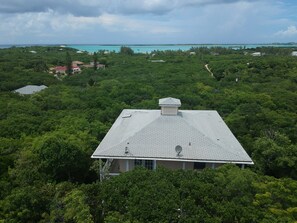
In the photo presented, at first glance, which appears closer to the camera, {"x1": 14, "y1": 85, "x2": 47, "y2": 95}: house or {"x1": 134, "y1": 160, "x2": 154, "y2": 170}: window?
{"x1": 134, "y1": 160, "x2": 154, "y2": 170}: window

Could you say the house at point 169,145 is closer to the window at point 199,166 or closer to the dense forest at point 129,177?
the window at point 199,166

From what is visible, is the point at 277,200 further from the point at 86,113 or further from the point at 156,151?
the point at 86,113

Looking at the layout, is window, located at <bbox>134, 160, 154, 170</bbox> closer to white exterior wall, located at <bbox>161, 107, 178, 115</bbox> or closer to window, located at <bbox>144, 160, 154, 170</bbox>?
window, located at <bbox>144, 160, 154, 170</bbox>

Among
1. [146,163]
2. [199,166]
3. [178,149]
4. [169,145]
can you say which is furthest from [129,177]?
[199,166]

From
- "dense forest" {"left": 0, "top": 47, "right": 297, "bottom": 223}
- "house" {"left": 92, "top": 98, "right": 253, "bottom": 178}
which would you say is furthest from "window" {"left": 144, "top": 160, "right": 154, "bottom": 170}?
"dense forest" {"left": 0, "top": 47, "right": 297, "bottom": 223}

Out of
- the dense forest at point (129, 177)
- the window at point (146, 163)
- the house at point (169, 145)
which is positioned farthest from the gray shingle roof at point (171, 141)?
the dense forest at point (129, 177)

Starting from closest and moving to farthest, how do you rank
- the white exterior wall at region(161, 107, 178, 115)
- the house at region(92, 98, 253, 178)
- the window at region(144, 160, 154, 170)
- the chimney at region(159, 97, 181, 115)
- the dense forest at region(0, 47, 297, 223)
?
the dense forest at region(0, 47, 297, 223), the house at region(92, 98, 253, 178), the window at region(144, 160, 154, 170), the chimney at region(159, 97, 181, 115), the white exterior wall at region(161, 107, 178, 115)

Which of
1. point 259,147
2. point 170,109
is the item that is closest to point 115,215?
point 170,109
